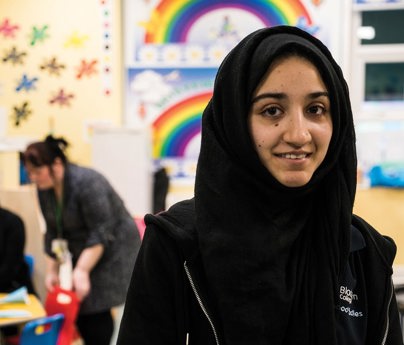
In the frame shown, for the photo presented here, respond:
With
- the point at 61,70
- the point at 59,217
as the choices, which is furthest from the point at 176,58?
the point at 59,217

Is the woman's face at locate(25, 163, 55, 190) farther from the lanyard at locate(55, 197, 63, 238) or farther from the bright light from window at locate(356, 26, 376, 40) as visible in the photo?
the bright light from window at locate(356, 26, 376, 40)

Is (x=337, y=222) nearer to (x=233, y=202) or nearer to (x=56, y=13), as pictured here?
(x=233, y=202)

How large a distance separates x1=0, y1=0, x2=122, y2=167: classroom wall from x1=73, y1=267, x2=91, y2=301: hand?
1.95 metres

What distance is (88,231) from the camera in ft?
8.70

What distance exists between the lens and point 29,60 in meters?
4.35

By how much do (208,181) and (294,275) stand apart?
0.71 ft

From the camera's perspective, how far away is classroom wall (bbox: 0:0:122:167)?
4293 millimetres

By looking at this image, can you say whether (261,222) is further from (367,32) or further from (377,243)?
(367,32)

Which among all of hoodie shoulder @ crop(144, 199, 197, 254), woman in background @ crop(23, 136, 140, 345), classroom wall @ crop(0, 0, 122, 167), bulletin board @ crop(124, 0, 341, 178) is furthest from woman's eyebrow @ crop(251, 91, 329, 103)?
classroom wall @ crop(0, 0, 122, 167)

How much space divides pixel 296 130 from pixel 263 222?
0.54 ft

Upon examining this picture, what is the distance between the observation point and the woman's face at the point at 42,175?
2635mm

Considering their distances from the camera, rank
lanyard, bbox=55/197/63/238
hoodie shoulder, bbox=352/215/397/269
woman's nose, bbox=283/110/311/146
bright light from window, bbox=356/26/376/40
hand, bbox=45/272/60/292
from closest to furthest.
Result: woman's nose, bbox=283/110/311/146, hoodie shoulder, bbox=352/215/397/269, lanyard, bbox=55/197/63/238, hand, bbox=45/272/60/292, bright light from window, bbox=356/26/376/40

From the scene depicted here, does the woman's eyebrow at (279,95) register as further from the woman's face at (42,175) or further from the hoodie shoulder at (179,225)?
the woman's face at (42,175)

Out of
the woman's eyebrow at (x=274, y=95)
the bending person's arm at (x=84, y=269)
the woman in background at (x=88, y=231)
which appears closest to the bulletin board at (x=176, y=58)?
the woman in background at (x=88, y=231)
